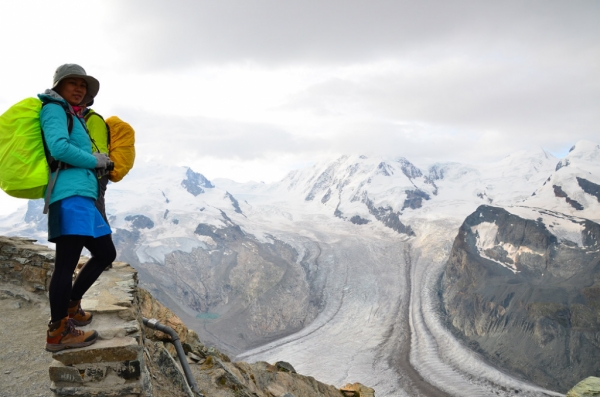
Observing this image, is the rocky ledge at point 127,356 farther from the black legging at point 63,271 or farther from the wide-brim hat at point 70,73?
the wide-brim hat at point 70,73

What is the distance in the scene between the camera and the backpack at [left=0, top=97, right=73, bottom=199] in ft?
10.5

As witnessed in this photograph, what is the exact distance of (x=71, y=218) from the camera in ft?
10.8

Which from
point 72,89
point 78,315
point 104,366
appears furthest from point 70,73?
point 104,366

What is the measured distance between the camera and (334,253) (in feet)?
264

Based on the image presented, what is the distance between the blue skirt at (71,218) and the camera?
3.26 metres

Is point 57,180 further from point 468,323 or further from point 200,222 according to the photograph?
point 200,222

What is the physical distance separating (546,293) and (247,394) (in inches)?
2352

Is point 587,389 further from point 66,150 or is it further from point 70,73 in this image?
point 70,73

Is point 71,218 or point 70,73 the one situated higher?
point 70,73

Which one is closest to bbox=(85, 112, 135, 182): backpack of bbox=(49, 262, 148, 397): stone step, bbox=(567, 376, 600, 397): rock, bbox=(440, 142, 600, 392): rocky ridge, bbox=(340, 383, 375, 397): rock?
bbox=(49, 262, 148, 397): stone step

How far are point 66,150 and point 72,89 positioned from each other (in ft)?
2.43

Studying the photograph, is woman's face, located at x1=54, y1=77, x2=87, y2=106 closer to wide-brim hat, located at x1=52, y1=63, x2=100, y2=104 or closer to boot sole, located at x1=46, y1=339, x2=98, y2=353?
wide-brim hat, located at x1=52, y1=63, x2=100, y2=104

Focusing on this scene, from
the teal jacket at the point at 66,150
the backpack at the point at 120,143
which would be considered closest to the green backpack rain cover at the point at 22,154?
the teal jacket at the point at 66,150

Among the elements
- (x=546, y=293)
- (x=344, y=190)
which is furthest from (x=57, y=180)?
(x=344, y=190)
